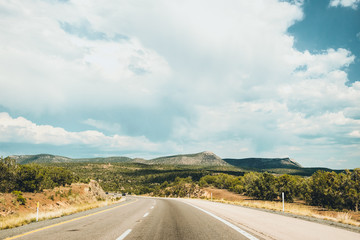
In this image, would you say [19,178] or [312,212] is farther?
[19,178]

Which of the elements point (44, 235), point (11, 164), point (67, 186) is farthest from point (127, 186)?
point (44, 235)

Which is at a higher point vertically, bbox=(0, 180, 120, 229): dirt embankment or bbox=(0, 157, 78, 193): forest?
bbox=(0, 157, 78, 193): forest

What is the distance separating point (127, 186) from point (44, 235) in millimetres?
98015

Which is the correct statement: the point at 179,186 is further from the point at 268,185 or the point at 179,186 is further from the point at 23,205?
the point at 23,205

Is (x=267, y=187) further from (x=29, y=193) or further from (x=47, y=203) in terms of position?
(x=29, y=193)

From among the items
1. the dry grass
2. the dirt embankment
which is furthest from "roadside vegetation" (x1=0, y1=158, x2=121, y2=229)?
the dry grass

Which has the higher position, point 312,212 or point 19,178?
point 19,178

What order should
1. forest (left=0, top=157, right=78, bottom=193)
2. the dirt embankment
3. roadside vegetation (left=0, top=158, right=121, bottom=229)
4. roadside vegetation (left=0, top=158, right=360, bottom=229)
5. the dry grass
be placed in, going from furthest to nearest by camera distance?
roadside vegetation (left=0, top=158, right=360, bottom=229) < forest (left=0, top=157, right=78, bottom=193) < roadside vegetation (left=0, top=158, right=121, bottom=229) < the dirt embankment < the dry grass

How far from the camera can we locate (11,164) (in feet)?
94.0

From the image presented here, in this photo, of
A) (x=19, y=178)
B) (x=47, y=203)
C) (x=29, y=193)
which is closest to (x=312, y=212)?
(x=47, y=203)

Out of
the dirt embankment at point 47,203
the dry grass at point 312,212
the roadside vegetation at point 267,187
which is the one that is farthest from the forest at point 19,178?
the dry grass at point 312,212

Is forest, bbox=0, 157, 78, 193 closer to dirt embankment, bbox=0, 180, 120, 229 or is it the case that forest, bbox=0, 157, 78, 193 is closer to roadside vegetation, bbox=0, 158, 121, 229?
roadside vegetation, bbox=0, 158, 121, 229

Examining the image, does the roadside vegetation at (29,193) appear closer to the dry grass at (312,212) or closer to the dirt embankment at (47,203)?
the dirt embankment at (47,203)

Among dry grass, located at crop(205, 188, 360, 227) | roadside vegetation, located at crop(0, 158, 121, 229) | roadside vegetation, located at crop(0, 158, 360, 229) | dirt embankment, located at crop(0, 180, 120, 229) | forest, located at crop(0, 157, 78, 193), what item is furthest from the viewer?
roadside vegetation, located at crop(0, 158, 360, 229)
